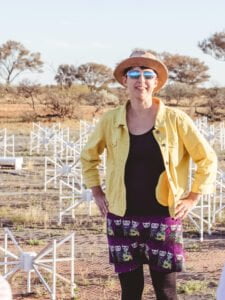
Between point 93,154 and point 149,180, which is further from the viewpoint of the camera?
point 93,154

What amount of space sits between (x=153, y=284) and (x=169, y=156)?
64 cm

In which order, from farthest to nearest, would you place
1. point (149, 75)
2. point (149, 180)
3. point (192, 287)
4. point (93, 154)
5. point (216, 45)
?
point (216, 45), point (192, 287), point (93, 154), point (149, 75), point (149, 180)

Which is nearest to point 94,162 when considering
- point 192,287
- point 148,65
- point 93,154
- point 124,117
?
point 93,154

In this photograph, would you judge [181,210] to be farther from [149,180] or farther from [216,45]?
[216,45]

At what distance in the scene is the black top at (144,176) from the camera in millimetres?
3707

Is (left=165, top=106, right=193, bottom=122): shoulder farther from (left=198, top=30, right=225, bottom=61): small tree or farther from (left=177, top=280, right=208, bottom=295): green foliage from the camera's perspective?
(left=198, top=30, right=225, bottom=61): small tree

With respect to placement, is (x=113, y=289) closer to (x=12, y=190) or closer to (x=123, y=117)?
(x=123, y=117)

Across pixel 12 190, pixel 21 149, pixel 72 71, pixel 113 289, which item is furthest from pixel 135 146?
pixel 72 71

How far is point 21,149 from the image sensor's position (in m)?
24.1

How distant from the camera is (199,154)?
3.78m

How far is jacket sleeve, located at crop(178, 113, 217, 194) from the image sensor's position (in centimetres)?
375

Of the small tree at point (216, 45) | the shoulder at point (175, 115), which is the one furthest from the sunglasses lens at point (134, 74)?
the small tree at point (216, 45)

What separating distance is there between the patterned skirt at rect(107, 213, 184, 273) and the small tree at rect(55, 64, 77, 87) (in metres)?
49.2

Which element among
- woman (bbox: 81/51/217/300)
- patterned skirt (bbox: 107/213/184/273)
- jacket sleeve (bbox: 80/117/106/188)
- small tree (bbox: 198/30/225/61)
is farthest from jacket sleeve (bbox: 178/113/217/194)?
small tree (bbox: 198/30/225/61)
